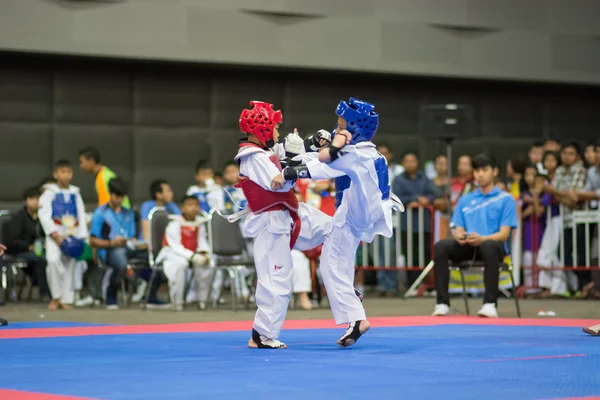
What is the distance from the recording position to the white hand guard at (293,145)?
5883mm

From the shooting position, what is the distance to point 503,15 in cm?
1505

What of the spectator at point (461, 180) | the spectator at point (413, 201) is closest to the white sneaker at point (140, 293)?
the spectator at point (413, 201)

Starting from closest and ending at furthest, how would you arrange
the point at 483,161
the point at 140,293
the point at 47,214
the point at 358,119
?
the point at 358,119, the point at 483,161, the point at 47,214, the point at 140,293

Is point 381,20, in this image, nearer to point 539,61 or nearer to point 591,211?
point 539,61

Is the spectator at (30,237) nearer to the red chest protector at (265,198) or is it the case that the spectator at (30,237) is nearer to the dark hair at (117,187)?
the dark hair at (117,187)

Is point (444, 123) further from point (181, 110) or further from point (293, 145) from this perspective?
point (293, 145)

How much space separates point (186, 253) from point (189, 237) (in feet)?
0.72

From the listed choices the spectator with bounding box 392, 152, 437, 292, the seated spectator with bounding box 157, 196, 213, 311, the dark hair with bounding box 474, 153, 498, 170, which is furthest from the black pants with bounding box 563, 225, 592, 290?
the seated spectator with bounding box 157, 196, 213, 311

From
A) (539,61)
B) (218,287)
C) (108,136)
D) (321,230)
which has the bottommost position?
(218,287)

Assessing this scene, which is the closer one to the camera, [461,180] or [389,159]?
[461,180]

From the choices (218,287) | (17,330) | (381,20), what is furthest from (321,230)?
(381,20)

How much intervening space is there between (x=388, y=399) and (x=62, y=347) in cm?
279

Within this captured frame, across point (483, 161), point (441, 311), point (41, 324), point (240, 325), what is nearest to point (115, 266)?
point (41, 324)

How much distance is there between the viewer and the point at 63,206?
1023 cm
